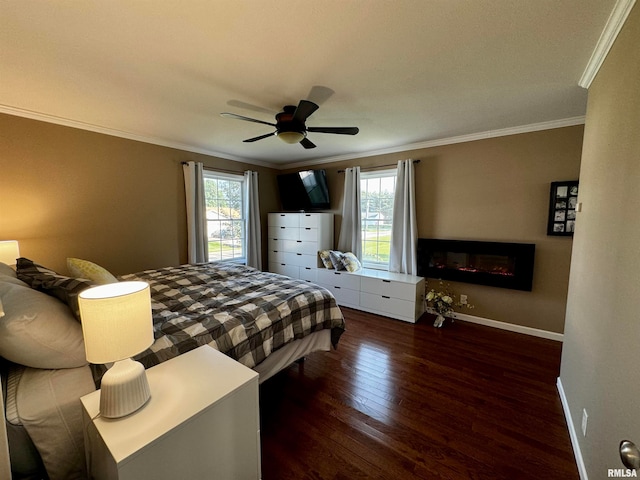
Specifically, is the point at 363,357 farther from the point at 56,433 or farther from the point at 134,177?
the point at 134,177

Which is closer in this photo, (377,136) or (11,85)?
(11,85)

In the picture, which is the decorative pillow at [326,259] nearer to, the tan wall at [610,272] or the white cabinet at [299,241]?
the white cabinet at [299,241]

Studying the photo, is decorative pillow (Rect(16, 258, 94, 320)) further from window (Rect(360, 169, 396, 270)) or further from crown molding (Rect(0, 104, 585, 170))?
window (Rect(360, 169, 396, 270))

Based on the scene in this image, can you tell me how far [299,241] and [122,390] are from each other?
12.2ft

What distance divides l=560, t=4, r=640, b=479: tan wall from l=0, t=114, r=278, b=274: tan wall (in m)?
4.43

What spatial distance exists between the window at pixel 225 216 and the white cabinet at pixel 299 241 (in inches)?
24.0

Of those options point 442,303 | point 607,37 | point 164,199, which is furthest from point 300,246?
point 607,37

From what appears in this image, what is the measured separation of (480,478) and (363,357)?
1.28m

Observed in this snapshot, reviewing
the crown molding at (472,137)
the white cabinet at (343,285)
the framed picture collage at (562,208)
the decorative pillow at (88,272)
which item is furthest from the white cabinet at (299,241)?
A: the framed picture collage at (562,208)

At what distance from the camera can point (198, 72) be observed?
1902 millimetres

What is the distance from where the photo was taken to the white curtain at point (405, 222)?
3.75 m

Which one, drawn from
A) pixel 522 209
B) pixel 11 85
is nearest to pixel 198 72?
pixel 11 85

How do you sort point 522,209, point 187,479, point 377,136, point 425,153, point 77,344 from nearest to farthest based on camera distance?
point 187,479 < point 77,344 < point 522,209 < point 377,136 < point 425,153

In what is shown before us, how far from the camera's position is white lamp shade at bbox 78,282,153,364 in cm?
91
